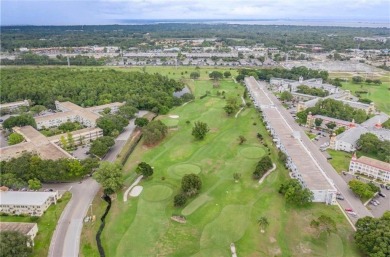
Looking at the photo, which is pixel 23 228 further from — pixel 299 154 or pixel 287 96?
pixel 287 96

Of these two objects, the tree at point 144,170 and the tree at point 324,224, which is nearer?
the tree at point 324,224

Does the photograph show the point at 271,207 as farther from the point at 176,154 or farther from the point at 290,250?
the point at 176,154

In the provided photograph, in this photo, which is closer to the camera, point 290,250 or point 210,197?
point 290,250

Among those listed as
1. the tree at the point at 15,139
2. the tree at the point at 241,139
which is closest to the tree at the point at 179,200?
the tree at the point at 241,139

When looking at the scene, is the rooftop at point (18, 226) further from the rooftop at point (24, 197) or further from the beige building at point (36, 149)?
the beige building at point (36, 149)

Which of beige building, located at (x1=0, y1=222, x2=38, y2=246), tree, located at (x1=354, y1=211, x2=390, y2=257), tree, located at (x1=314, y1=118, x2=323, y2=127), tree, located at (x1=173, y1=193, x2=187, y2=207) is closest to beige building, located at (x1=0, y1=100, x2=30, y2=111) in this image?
beige building, located at (x1=0, y1=222, x2=38, y2=246)

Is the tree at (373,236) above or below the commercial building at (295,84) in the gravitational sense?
below

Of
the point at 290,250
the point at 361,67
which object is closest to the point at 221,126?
the point at 290,250
